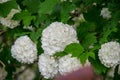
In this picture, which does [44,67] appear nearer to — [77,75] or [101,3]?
[101,3]

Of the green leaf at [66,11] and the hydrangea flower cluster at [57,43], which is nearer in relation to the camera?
the hydrangea flower cluster at [57,43]

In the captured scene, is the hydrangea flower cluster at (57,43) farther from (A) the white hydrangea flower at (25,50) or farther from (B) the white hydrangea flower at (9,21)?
(B) the white hydrangea flower at (9,21)

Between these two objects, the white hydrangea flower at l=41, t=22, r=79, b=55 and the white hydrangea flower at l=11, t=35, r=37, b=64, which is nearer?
the white hydrangea flower at l=41, t=22, r=79, b=55

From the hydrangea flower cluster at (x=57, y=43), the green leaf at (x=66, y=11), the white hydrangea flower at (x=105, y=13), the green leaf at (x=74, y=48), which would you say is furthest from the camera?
the white hydrangea flower at (x=105, y=13)

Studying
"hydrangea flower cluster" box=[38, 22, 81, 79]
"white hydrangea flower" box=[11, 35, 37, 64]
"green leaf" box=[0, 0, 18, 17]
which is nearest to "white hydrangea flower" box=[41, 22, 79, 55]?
"hydrangea flower cluster" box=[38, 22, 81, 79]

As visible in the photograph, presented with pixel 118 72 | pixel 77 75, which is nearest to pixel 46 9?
pixel 118 72

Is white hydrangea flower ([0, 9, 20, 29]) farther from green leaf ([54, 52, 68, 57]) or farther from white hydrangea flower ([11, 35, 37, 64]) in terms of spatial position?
green leaf ([54, 52, 68, 57])

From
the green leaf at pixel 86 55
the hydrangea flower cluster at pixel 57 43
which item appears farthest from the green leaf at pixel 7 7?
the green leaf at pixel 86 55

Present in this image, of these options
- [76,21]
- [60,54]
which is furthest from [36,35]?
[76,21]
